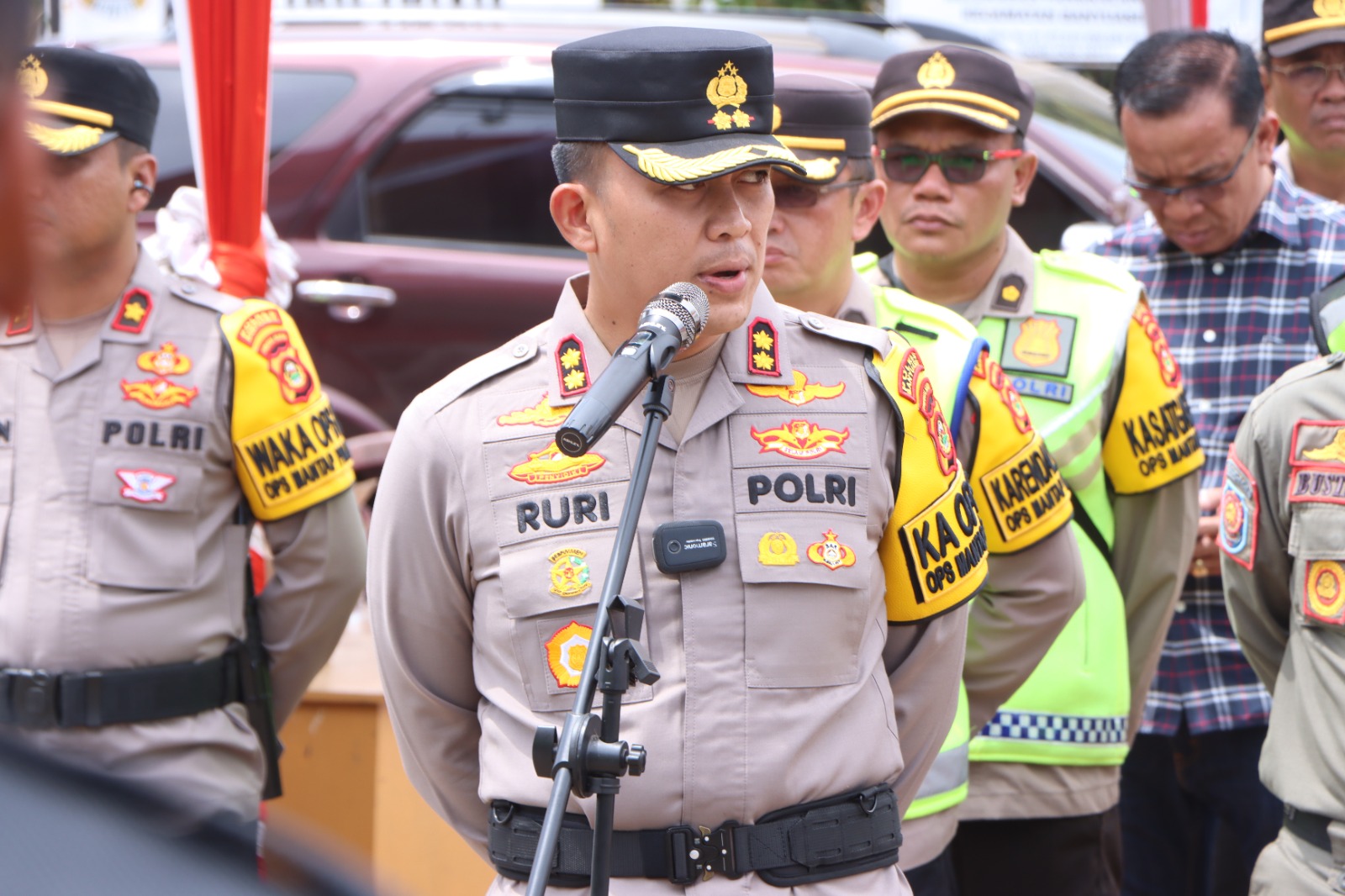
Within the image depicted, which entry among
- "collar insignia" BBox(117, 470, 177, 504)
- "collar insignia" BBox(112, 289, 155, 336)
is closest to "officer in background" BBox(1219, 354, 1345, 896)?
"collar insignia" BBox(117, 470, 177, 504)

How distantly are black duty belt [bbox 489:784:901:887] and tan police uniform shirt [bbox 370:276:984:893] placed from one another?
0.07ft

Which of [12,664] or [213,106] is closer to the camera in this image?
[12,664]

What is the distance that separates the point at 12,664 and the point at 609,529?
1749 mm

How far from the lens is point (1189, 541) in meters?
3.61

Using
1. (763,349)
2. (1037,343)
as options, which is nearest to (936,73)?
(1037,343)

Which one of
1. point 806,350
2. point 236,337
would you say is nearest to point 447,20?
point 236,337

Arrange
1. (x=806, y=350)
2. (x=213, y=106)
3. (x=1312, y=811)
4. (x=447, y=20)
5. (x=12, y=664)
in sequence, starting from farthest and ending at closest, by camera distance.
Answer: (x=447, y=20) < (x=213, y=106) < (x=12, y=664) < (x=1312, y=811) < (x=806, y=350)

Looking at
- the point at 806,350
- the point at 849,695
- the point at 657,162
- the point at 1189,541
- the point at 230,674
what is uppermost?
the point at 657,162

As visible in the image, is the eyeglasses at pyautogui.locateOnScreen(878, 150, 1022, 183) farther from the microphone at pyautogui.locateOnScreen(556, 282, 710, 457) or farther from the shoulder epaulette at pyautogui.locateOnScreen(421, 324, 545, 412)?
the microphone at pyautogui.locateOnScreen(556, 282, 710, 457)

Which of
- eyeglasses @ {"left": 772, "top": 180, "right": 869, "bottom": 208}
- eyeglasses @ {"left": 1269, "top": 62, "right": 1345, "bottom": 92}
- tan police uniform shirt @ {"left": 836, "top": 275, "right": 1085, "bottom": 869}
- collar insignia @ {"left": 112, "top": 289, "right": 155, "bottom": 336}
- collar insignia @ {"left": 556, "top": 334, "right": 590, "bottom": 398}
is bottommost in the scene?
tan police uniform shirt @ {"left": 836, "top": 275, "right": 1085, "bottom": 869}

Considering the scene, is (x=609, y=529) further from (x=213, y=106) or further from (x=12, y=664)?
(x=213, y=106)

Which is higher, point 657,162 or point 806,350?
point 657,162

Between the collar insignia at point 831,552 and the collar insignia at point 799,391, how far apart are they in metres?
0.21

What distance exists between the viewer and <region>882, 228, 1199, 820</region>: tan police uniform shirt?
3.44 m
